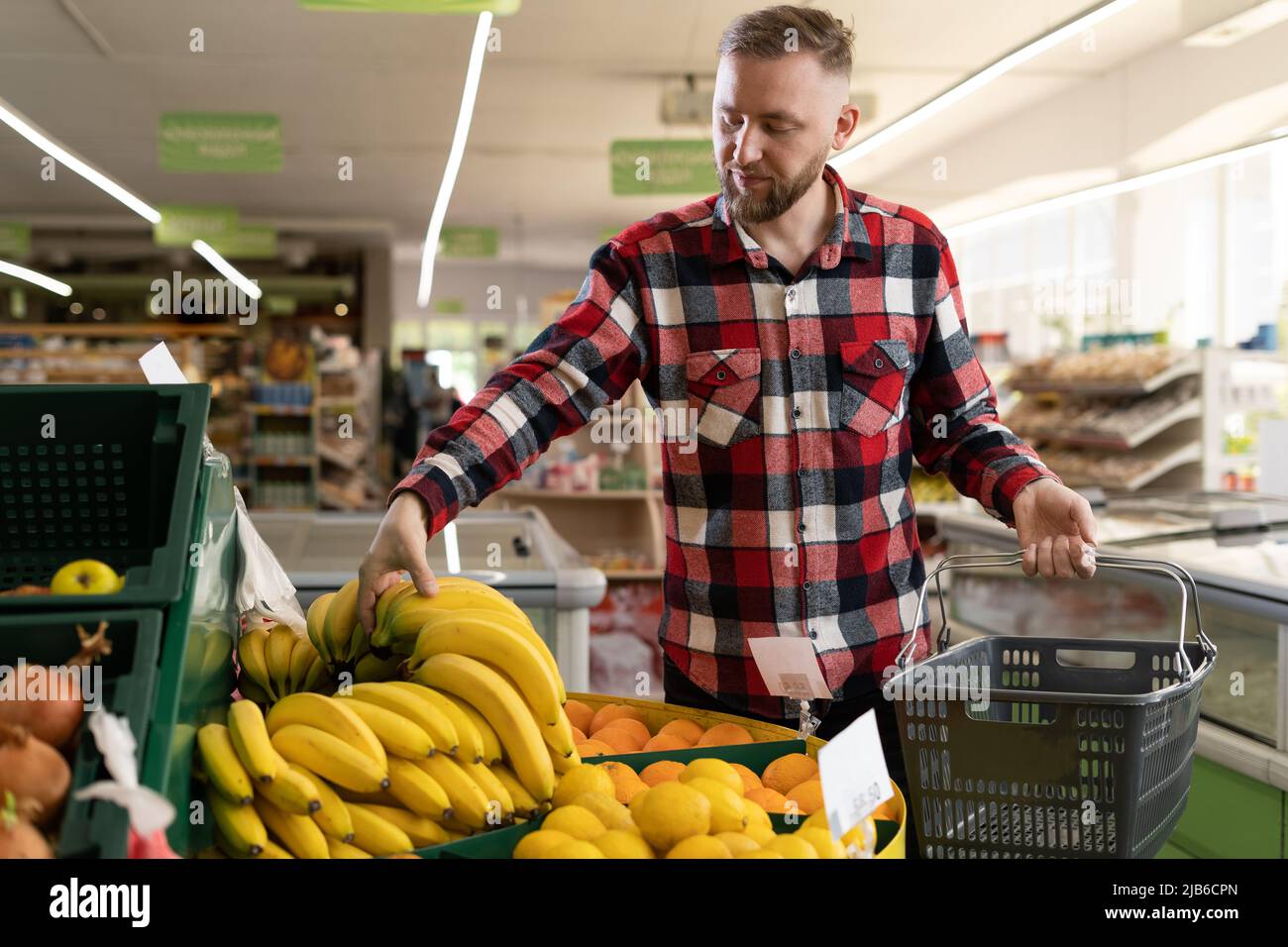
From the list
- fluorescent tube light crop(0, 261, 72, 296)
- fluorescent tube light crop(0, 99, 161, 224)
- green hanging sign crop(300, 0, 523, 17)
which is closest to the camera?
green hanging sign crop(300, 0, 523, 17)

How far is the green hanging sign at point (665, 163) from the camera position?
27.2 feet

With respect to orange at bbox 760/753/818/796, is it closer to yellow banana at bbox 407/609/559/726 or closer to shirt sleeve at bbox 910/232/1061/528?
yellow banana at bbox 407/609/559/726

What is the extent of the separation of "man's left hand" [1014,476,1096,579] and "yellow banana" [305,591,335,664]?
3.16 feet

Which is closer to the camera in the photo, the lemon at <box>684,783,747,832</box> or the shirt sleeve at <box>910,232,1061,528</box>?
the lemon at <box>684,783,747,832</box>

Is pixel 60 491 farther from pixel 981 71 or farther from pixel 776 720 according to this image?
pixel 981 71

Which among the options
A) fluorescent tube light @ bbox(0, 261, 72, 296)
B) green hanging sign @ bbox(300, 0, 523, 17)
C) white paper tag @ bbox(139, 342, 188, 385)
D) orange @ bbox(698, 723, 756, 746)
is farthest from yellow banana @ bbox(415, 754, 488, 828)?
fluorescent tube light @ bbox(0, 261, 72, 296)

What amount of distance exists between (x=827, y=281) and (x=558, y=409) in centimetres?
53

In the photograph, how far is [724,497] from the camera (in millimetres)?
2053

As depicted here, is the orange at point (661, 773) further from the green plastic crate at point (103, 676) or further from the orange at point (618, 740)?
the green plastic crate at point (103, 676)

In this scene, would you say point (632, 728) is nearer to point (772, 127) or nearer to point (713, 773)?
point (713, 773)

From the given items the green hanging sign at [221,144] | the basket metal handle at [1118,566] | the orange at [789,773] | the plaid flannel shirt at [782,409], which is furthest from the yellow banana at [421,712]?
the green hanging sign at [221,144]

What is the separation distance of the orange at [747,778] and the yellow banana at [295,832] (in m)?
0.53

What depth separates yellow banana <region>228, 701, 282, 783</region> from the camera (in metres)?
1.22

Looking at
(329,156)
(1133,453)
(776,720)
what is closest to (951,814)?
(776,720)
